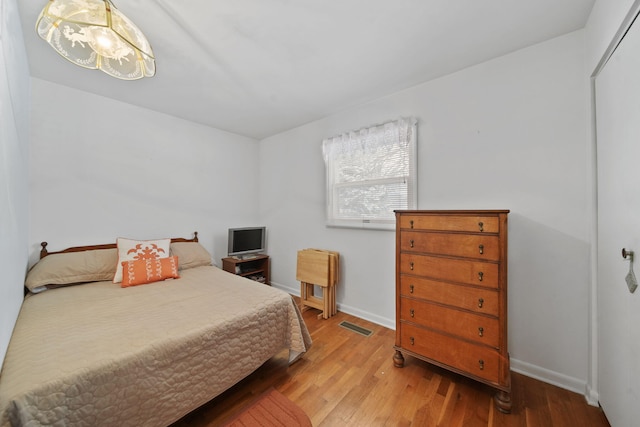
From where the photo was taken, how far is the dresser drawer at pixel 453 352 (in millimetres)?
1469

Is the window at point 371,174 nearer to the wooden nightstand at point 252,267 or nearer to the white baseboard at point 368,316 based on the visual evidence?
the white baseboard at point 368,316

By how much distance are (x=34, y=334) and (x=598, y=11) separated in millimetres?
3644

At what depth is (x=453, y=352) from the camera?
161 cm

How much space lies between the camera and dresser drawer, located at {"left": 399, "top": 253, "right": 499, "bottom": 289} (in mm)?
1482

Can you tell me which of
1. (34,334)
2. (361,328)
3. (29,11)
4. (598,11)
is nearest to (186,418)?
(34,334)

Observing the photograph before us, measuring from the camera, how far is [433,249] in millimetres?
1679

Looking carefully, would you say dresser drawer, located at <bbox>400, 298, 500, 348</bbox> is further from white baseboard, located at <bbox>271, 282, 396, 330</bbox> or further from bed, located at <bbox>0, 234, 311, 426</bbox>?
bed, located at <bbox>0, 234, 311, 426</bbox>

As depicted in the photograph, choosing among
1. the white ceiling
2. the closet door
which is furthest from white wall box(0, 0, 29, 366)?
the closet door

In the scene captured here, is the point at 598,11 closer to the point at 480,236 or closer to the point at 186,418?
the point at 480,236

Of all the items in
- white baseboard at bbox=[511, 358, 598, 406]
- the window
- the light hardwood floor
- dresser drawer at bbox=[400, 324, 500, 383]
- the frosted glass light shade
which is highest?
the frosted glass light shade

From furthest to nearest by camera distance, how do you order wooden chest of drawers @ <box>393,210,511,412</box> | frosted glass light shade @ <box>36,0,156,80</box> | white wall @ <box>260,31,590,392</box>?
white wall @ <box>260,31,590,392</box> → wooden chest of drawers @ <box>393,210,511,412</box> → frosted glass light shade @ <box>36,0,156,80</box>

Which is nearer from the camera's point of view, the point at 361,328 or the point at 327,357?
the point at 327,357

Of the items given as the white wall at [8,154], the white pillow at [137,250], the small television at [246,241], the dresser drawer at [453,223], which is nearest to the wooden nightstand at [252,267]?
the small television at [246,241]

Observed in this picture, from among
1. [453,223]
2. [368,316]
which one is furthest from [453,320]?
[368,316]
